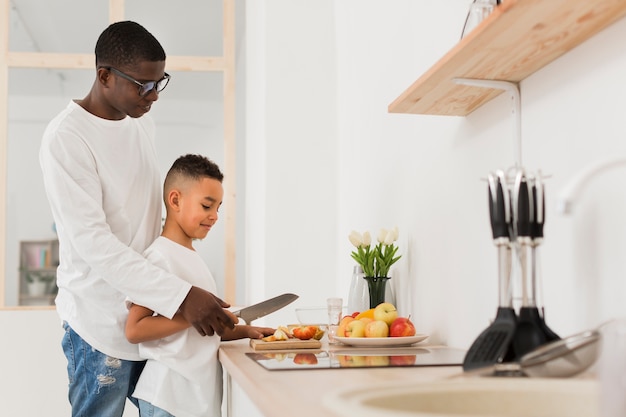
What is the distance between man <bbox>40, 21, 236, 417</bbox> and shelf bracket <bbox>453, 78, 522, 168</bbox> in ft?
2.58

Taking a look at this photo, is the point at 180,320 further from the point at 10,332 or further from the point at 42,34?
the point at 42,34

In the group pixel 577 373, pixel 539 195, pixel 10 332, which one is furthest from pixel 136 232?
pixel 10 332

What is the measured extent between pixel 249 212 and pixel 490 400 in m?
2.82

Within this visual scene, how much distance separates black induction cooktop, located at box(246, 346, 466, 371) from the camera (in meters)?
1.38

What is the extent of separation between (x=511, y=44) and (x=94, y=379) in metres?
1.34

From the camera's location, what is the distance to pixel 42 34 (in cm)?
393

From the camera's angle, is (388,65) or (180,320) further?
(388,65)

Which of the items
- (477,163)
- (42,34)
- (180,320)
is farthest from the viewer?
(42,34)

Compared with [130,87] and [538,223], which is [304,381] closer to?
[538,223]

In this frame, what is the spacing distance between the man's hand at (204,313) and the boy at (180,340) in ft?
0.16

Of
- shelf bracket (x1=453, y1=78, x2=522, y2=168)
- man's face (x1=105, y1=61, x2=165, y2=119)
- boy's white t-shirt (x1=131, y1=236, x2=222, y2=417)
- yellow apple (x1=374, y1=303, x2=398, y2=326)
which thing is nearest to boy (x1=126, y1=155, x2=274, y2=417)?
boy's white t-shirt (x1=131, y1=236, x2=222, y2=417)

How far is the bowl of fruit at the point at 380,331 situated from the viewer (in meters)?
1.75

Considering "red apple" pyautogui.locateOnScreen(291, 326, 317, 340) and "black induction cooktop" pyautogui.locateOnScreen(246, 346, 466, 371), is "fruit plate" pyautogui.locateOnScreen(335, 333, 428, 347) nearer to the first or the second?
"black induction cooktop" pyautogui.locateOnScreen(246, 346, 466, 371)

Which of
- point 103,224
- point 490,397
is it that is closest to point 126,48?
point 103,224
